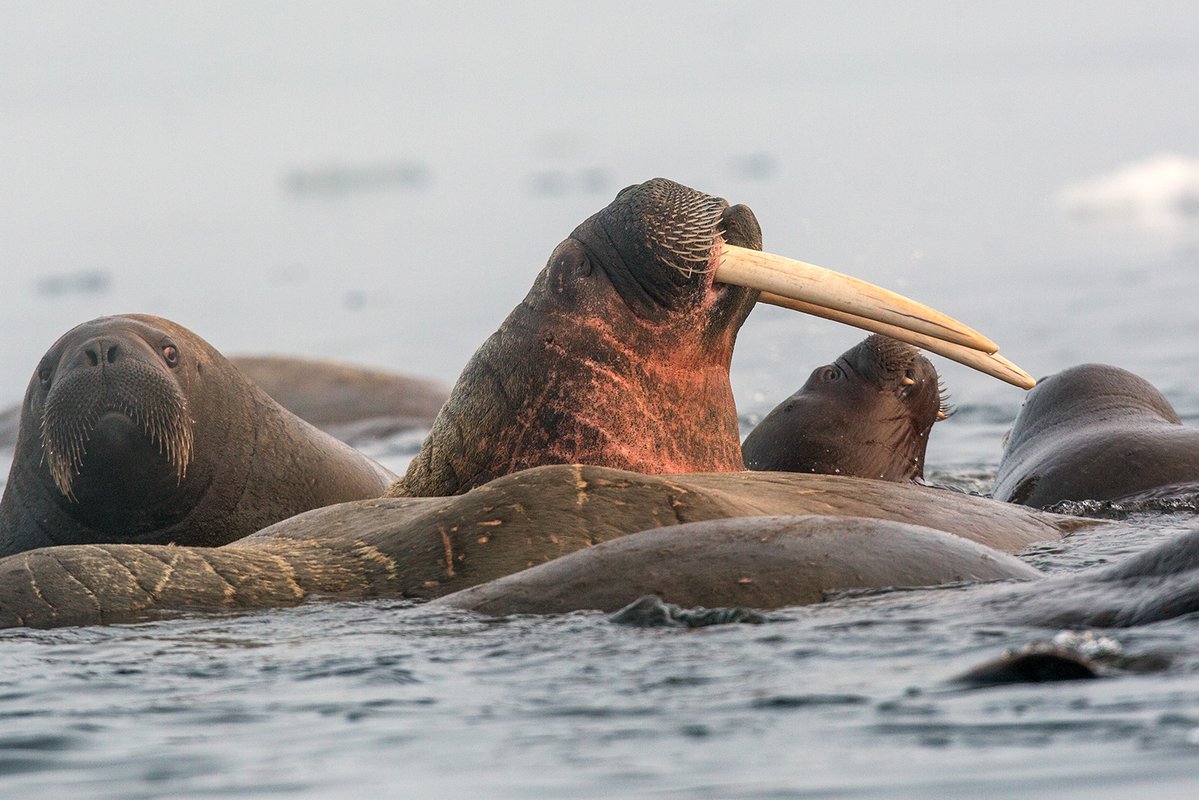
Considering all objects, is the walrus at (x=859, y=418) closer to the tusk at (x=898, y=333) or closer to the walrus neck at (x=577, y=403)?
the tusk at (x=898, y=333)

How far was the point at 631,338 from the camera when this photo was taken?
7.82 m

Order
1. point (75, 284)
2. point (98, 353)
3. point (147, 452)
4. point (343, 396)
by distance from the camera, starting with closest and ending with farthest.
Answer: point (98, 353), point (147, 452), point (343, 396), point (75, 284)

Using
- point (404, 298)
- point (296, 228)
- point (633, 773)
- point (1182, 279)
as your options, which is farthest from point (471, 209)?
point (633, 773)

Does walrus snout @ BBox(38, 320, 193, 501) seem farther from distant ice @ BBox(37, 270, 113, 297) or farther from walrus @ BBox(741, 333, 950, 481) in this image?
distant ice @ BBox(37, 270, 113, 297)

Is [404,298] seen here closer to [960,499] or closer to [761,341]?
[761,341]

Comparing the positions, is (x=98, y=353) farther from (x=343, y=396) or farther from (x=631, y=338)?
(x=343, y=396)

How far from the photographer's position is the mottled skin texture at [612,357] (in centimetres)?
773

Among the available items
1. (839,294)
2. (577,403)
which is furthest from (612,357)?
(839,294)

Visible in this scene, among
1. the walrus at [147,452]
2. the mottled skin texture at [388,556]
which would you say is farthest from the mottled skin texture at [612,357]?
the mottled skin texture at [388,556]

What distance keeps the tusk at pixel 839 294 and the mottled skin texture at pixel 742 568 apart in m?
2.05

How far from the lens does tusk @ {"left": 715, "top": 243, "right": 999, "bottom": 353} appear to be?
7.68 m

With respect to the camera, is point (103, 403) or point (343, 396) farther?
point (343, 396)

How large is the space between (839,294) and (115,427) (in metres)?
3.07

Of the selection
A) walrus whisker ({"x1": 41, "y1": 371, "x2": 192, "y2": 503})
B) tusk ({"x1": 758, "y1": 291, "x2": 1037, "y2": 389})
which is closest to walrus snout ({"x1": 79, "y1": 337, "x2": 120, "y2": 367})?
walrus whisker ({"x1": 41, "y1": 371, "x2": 192, "y2": 503})
